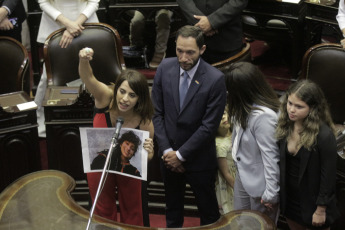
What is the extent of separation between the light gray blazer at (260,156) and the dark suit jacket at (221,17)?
4.72 feet

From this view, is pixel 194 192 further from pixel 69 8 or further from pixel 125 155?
pixel 69 8

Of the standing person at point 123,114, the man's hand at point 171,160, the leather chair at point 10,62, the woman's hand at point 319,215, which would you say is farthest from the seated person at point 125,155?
the leather chair at point 10,62

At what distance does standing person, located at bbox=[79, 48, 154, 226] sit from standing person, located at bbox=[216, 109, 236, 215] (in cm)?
49

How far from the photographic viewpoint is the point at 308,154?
9.00 feet

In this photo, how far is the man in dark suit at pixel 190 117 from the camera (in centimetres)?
311

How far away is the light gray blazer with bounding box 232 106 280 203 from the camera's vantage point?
2.84 metres

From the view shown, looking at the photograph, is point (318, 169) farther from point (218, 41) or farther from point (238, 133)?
point (218, 41)

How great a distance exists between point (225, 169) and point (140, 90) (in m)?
0.75

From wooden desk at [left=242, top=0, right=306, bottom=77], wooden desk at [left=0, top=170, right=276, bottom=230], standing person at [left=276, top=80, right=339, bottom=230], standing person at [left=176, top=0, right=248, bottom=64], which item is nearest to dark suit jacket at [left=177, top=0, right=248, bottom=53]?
standing person at [left=176, top=0, right=248, bottom=64]

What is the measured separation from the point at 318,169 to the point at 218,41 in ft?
5.75

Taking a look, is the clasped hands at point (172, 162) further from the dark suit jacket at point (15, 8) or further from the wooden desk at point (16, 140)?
the dark suit jacket at point (15, 8)

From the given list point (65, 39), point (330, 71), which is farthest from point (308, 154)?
point (65, 39)

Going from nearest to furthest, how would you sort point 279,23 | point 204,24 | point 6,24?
point 204,24 < point 6,24 < point 279,23

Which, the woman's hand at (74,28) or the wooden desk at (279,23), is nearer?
the woman's hand at (74,28)
